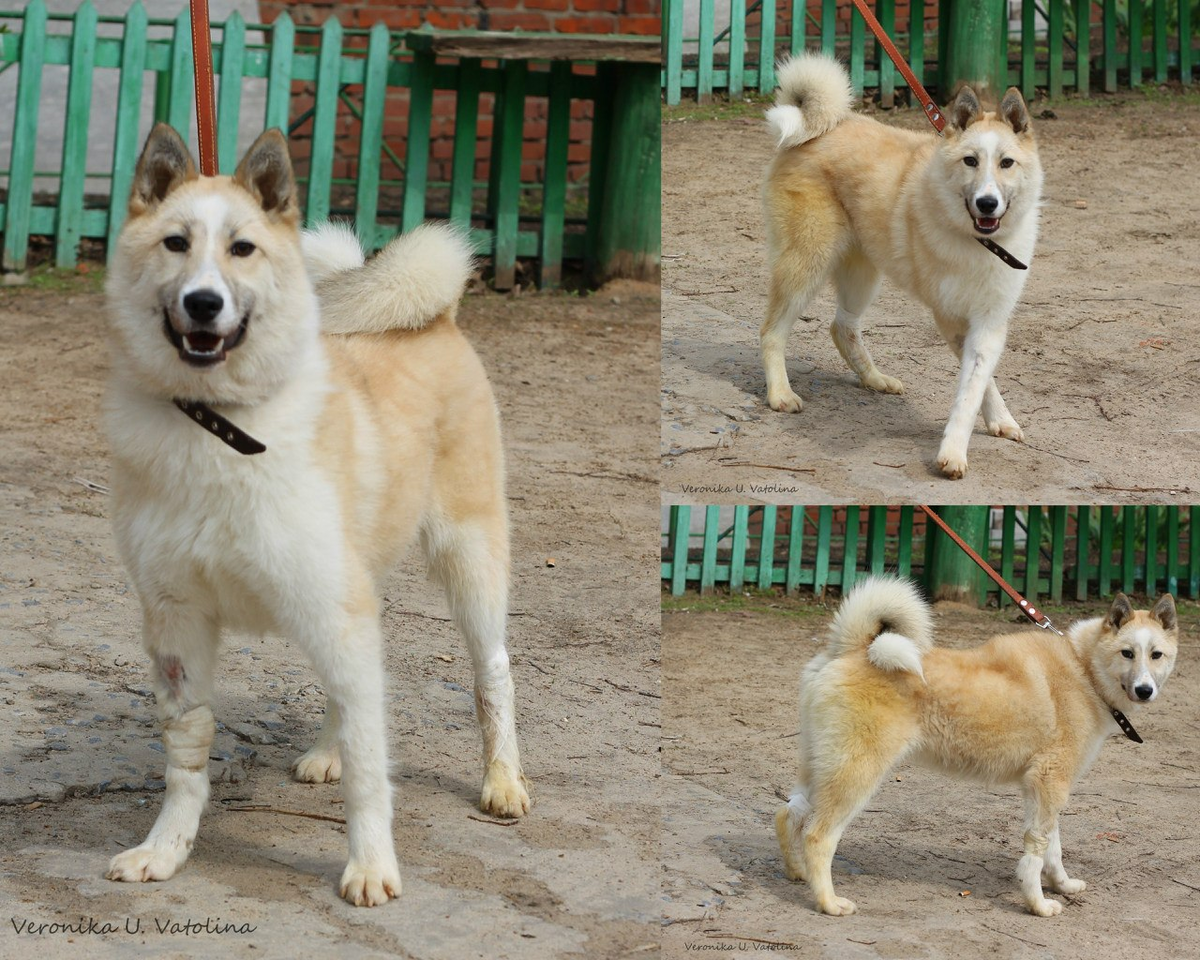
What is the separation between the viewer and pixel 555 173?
8195 mm

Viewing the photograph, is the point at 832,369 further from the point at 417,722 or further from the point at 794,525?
the point at 417,722

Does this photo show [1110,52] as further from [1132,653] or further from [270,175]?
[270,175]

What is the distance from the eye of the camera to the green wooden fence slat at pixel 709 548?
625cm

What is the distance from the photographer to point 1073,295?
5.30 metres

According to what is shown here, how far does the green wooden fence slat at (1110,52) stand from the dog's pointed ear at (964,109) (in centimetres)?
125

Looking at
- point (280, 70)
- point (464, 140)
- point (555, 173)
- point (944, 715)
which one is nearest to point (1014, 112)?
point (944, 715)

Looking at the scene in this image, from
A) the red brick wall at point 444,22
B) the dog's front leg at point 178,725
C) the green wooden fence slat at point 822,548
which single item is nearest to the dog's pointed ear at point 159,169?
the dog's front leg at point 178,725

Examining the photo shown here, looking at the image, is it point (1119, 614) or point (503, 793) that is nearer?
point (503, 793)

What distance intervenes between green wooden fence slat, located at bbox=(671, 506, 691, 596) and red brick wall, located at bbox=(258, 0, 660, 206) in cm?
338

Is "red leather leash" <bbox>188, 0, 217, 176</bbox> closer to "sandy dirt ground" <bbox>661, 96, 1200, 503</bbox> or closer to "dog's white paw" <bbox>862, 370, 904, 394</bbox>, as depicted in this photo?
"sandy dirt ground" <bbox>661, 96, 1200, 503</bbox>

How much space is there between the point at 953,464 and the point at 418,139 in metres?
4.99

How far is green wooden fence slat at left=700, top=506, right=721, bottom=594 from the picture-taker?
625 cm

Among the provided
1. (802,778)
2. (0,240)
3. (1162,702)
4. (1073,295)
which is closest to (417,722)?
(802,778)

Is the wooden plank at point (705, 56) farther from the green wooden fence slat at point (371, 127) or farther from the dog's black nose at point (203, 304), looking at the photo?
the green wooden fence slat at point (371, 127)
